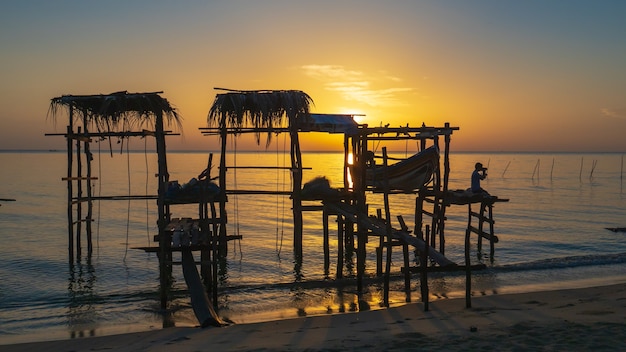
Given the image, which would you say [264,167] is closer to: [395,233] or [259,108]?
[259,108]

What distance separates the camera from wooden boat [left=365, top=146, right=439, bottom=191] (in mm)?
18328

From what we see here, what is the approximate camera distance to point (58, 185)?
203 feet

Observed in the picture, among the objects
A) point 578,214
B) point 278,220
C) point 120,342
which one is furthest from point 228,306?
point 578,214

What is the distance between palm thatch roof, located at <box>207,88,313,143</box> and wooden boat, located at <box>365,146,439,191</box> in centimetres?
325

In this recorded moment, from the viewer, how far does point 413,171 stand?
18453 mm

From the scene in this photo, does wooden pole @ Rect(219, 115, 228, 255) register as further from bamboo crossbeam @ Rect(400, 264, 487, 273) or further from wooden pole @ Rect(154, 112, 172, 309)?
bamboo crossbeam @ Rect(400, 264, 487, 273)

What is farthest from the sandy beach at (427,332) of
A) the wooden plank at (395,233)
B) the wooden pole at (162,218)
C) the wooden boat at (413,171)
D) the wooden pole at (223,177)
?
the wooden boat at (413,171)

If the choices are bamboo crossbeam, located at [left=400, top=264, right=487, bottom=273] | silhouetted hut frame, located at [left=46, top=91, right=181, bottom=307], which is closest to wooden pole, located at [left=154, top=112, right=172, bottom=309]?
silhouetted hut frame, located at [left=46, top=91, right=181, bottom=307]

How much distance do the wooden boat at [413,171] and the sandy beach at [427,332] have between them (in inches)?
228

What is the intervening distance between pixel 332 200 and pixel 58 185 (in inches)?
2064

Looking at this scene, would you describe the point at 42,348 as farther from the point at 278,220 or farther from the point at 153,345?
the point at 278,220

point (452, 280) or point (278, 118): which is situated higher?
point (278, 118)

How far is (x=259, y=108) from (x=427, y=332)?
9.24 metres

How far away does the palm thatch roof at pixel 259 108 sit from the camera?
16.7m
